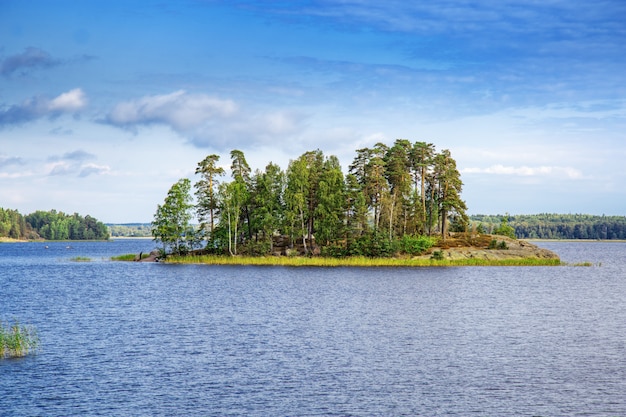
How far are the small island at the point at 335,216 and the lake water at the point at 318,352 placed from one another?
117 feet

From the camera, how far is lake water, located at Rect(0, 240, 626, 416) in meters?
29.4

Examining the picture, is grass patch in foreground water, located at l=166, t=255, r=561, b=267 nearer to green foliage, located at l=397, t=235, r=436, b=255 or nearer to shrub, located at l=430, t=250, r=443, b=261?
shrub, located at l=430, t=250, r=443, b=261

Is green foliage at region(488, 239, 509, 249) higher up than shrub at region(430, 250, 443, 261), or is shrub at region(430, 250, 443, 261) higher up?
green foliage at region(488, 239, 509, 249)

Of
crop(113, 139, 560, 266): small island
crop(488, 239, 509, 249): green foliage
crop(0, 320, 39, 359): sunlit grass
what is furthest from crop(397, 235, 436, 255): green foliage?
crop(0, 320, 39, 359): sunlit grass

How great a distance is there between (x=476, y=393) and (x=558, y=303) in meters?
39.7

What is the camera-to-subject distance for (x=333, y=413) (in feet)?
91.4

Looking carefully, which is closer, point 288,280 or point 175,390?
point 175,390

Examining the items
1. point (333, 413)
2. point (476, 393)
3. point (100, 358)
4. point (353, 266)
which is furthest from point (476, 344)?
point (353, 266)

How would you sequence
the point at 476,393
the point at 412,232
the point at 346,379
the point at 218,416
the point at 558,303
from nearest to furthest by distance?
the point at 218,416
the point at 476,393
the point at 346,379
the point at 558,303
the point at 412,232

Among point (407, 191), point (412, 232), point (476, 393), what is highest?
point (407, 191)

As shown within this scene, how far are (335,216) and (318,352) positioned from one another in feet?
252

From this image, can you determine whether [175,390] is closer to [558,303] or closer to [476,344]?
[476,344]

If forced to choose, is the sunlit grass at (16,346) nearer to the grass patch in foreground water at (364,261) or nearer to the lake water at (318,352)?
the lake water at (318,352)

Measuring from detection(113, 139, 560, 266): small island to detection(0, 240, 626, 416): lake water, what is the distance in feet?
117
